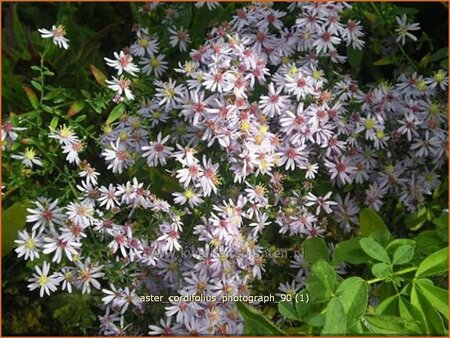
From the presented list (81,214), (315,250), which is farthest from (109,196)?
(315,250)

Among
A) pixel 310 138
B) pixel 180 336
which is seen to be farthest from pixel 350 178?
pixel 180 336

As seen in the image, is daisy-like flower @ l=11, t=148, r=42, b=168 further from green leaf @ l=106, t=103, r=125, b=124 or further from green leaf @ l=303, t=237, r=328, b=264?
green leaf @ l=303, t=237, r=328, b=264

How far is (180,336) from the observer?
4.25 feet

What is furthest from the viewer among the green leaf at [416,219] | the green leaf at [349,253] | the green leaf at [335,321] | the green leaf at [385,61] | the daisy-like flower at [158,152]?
the green leaf at [385,61]

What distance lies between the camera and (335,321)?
104cm

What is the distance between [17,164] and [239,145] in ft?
1.47

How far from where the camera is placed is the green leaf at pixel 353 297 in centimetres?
109

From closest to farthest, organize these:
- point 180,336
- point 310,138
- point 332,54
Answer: point 180,336 < point 310,138 < point 332,54

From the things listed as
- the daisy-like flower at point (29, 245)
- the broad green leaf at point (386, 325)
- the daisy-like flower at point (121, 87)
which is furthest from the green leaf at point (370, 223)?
the daisy-like flower at point (29, 245)

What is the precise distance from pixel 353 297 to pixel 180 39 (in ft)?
2.35

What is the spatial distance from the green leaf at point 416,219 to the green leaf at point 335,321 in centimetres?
51

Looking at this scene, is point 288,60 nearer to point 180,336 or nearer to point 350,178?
point 350,178

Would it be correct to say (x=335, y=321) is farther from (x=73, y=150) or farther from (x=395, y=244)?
(x=73, y=150)

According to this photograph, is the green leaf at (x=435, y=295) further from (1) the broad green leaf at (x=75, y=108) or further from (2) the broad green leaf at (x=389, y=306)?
(1) the broad green leaf at (x=75, y=108)
